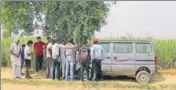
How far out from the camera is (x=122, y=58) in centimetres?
1708

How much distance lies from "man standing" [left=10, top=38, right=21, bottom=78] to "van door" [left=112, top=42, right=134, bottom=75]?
3.87 metres

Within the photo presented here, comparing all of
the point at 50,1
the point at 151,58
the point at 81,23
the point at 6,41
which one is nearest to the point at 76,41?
the point at 81,23

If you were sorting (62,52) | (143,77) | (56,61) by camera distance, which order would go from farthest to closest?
(143,77) → (62,52) → (56,61)

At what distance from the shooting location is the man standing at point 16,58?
16984 millimetres

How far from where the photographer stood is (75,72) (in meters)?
17.2

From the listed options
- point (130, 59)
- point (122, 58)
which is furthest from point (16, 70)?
point (130, 59)

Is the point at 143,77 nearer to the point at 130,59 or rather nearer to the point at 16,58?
the point at 130,59

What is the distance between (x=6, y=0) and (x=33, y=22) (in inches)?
Result: 62.5

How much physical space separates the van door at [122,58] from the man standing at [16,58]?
387 centimetres

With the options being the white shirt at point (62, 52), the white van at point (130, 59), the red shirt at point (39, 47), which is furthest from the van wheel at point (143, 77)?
the red shirt at point (39, 47)

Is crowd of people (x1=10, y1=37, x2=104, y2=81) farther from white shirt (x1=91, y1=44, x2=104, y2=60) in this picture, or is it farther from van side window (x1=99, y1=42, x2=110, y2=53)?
van side window (x1=99, y1=42, x2=110, y2=53)

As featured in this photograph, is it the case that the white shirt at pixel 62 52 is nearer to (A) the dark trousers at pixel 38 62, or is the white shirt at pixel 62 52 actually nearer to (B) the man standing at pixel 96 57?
(B) the man standing at pixel 96 57

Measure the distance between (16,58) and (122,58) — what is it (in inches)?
170

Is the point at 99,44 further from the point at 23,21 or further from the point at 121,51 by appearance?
the point at 23,21
